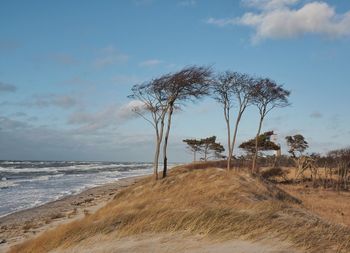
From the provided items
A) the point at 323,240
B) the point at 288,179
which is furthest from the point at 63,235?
the point at 288,179

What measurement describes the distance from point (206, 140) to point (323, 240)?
199ft

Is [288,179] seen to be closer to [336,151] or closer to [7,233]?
[336,151]

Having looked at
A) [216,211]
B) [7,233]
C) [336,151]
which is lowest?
[7,233]

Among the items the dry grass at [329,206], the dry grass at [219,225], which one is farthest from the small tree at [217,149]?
the dry grass at [219,225]

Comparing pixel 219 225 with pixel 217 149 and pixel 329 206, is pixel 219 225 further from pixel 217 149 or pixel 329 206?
pixel 217 149

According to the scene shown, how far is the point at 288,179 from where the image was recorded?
36594 millimetres

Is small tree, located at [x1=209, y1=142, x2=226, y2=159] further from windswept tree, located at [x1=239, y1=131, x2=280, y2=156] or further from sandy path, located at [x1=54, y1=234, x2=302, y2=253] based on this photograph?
sandy path, located at [x1=54, y1=234, x2=302, y2=253]

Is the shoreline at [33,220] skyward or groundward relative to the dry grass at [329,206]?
groundward

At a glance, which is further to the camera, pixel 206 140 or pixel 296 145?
pixel 206 140

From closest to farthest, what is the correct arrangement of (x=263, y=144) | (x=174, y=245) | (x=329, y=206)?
1. (x=174, y=245)
2. (x=329, y=206)
3. (x=263, y=144)

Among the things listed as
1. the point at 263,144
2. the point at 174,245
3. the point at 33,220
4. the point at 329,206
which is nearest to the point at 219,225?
the point at 174,245

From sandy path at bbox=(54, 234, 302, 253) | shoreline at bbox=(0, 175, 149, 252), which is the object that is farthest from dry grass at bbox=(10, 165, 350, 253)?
shoreline at bbox=(0, 175, 149, 252)

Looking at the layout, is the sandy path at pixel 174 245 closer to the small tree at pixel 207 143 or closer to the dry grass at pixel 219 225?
the dry grass at pixel 219 225

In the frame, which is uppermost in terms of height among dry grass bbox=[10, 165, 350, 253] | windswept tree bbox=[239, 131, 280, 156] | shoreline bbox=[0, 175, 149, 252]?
windswept tree bbox=[239, 131, 280, 156]
